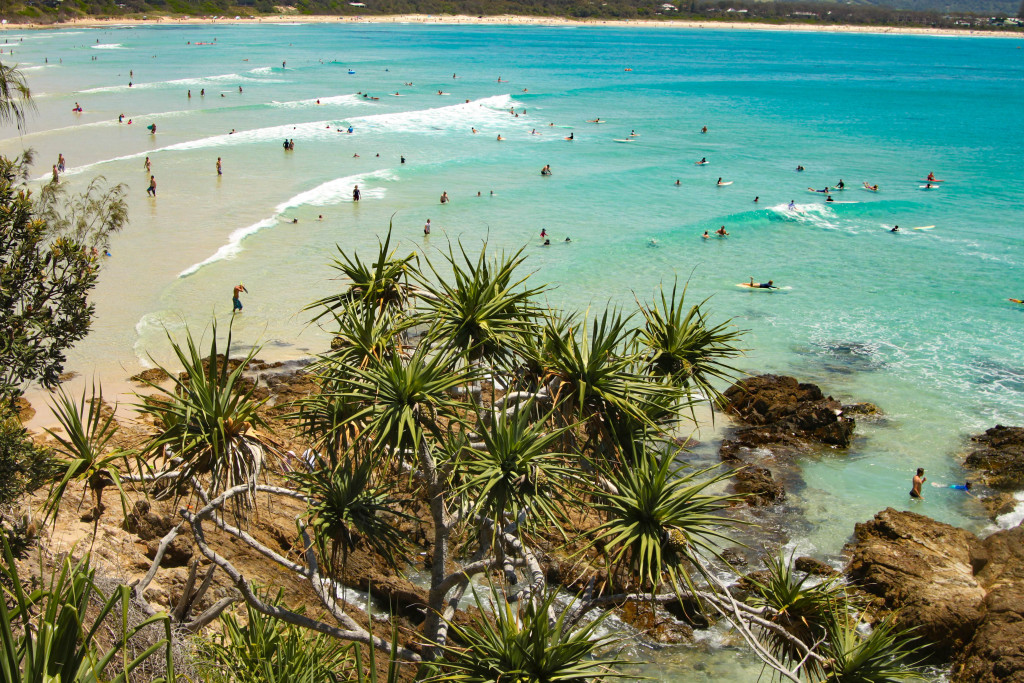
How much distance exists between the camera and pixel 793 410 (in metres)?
21.2

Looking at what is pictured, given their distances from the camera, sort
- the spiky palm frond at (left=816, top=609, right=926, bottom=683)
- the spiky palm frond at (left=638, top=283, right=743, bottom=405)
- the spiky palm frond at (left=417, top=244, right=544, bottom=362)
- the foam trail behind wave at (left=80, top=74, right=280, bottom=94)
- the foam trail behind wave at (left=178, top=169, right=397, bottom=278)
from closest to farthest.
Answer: the spiky palm frond at (left=816, top=609, right=926, bottom=683)
the spiky palm frond at (left=417, top=244, right=544, bottom=362)
the spiky palm frond at (left=638, top=283, right=743, bottom=405)
the foam trail behind wave at (left=178, top=169, right=397, bottom=278)
the foam trail behind wave at (left=80, top=74, right=280, bottom=94)

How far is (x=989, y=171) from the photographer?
57.2 m

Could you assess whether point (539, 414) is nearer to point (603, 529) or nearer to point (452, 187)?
point (603, 529)

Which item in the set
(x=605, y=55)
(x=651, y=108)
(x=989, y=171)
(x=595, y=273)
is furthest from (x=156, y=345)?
(x=605, y=55)

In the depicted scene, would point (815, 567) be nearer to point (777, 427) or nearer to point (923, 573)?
point (923, 573)

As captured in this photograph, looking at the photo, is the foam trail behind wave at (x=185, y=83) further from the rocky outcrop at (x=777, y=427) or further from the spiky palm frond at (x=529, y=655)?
the spiky palm frond at (x=529, y=655)

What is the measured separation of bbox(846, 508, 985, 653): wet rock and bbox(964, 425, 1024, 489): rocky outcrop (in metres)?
4.22

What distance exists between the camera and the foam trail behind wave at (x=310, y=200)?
32.7m

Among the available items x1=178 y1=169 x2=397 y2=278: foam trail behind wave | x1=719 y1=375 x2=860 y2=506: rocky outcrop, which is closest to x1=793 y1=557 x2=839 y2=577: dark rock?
x1=719 y1=375 x2=860 y2=506: rocky outcrop

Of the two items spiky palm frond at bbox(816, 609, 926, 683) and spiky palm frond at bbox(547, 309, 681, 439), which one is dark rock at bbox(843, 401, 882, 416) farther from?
spiky palm frond at bbox(816, 609, 926, 683)

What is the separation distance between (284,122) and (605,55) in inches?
3610

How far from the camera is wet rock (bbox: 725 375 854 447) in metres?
20.5

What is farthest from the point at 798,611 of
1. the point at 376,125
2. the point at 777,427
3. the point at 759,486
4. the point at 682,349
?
the point at 376,125

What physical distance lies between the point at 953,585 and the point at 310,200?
36.3 metres
